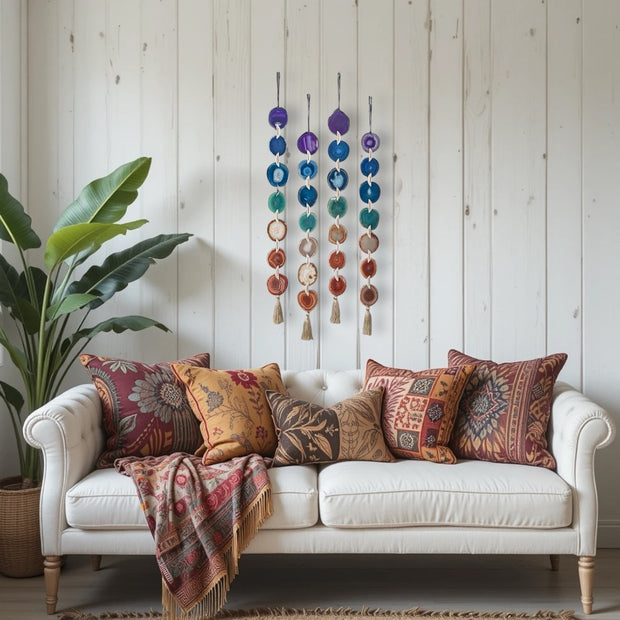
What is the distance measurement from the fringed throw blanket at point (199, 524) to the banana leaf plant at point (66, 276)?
0.74 m

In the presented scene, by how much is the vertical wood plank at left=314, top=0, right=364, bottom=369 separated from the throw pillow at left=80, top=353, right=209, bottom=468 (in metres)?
0.81

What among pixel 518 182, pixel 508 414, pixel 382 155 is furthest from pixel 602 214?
pixel 508 414

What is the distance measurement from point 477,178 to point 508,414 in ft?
3.82

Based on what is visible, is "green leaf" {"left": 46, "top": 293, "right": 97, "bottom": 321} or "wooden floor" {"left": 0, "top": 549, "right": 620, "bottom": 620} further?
"green leaf" {"left": 46, "top": 293, "right": 97, "bottom": 321}

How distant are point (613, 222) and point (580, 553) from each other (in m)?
1.55

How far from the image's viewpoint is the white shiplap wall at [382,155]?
10.7 feet

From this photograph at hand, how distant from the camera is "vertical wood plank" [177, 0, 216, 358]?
10.9 feet

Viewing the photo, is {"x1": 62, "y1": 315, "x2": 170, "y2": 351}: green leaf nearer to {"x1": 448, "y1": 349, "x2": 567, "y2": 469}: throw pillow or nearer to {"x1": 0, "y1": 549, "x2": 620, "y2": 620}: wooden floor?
{"x1": 0, "y1": 549, "x2": 620, "y2": 620}: wooden floor

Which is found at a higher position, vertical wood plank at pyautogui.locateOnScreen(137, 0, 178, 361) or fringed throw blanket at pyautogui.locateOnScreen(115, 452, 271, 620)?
vertical wood plank at pyautogui.locateOnScreen(137, 0, 178, 361)

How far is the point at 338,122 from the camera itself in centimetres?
324

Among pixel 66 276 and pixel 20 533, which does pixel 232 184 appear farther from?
pixel 20 533

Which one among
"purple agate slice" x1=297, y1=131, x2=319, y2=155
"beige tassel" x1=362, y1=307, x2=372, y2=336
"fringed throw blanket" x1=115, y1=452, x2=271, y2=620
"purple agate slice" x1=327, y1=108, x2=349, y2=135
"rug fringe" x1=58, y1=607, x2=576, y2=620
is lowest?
"rug fringe" x1=58, y1=607, x2=576, y2=620

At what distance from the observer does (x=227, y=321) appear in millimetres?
3332

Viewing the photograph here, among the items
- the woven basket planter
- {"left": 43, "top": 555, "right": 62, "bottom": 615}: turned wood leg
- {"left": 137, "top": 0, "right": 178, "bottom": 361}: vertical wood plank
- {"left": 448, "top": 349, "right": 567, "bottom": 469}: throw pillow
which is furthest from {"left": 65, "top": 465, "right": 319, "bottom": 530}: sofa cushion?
{"left": 137, "top": 0, "right": 178, "bottom": 361}: vertical wood plank
